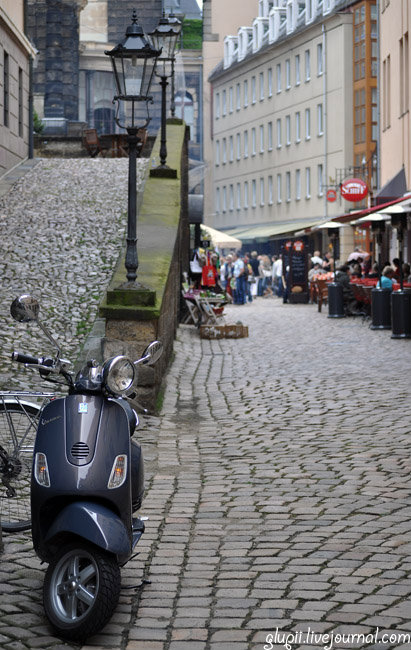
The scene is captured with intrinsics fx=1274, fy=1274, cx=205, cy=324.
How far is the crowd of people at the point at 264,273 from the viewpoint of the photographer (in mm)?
24266

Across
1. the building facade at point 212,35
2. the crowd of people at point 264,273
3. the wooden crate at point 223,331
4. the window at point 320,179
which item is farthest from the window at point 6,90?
the building facade at point 212,35

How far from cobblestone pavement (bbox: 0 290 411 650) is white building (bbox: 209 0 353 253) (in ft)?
167

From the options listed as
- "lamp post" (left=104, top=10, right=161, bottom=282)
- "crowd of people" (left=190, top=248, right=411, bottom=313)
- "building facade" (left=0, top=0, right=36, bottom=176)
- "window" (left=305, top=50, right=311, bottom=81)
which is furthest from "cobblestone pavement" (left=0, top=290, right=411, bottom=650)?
"window" (left=305, top=50, right=311, bottom=81)

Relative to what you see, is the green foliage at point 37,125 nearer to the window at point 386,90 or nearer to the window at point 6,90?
the window at point 386,90

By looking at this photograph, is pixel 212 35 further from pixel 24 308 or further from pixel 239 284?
pixel 24 308

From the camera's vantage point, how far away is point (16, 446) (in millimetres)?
6445

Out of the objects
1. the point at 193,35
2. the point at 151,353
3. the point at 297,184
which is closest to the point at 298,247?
the point at 297,184

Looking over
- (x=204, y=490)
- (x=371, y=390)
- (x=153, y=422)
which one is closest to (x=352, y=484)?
(x=204, y=490)

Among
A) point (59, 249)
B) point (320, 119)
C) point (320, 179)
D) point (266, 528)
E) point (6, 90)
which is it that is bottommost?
point (266, 528)

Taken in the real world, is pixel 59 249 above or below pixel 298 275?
below

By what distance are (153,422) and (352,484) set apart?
3.38m

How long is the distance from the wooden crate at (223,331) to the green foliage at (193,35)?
6696 centimetres

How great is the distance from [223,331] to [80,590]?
1648 centimetres

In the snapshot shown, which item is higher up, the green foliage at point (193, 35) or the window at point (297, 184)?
the green foliage at point (193, 35)
